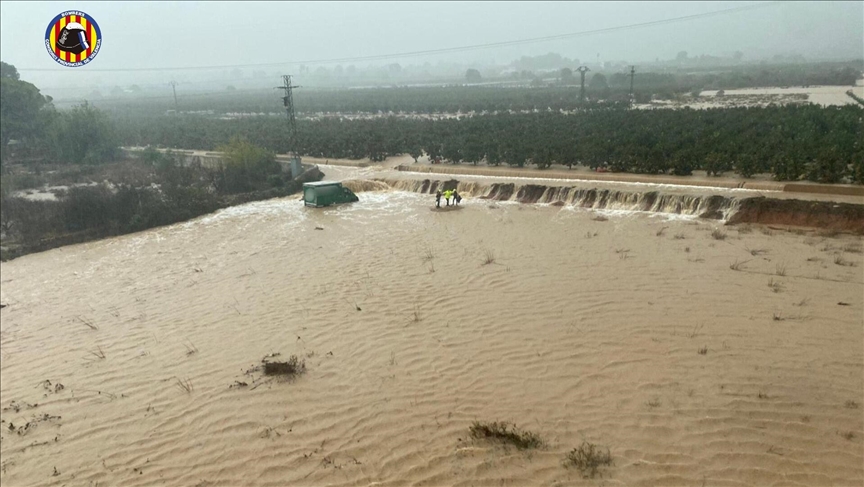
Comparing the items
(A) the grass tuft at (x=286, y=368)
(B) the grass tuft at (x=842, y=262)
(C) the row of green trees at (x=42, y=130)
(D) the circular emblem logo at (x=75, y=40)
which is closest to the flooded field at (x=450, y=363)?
(B) the grass tuft at (x=842, y=262)

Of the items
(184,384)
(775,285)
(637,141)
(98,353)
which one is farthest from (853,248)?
(98,353)

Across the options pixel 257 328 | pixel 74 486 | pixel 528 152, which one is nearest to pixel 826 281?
pixel 257 328

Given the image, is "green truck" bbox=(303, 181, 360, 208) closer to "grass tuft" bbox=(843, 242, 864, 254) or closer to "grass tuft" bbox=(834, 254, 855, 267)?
"grass tuft" bbox=(834, 254, 855, 267)

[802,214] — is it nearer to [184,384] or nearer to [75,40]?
[184,384]

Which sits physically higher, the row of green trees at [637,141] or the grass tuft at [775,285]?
the row of green trees at [637,141]

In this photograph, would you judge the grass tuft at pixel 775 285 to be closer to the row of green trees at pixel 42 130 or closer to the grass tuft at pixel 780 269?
the grass tuft at pixel 780 269
